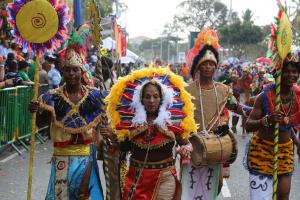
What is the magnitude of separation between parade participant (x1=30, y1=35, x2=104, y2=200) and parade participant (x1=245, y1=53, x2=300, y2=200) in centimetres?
A: 160

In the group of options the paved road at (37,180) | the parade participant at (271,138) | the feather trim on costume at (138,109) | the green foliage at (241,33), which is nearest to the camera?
the feather trim on costume at (138,109)

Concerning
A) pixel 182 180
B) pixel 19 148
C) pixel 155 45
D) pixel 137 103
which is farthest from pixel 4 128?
pixel 155 45

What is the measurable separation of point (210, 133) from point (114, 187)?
1.23 meters

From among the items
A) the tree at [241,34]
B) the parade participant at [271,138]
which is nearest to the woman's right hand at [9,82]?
the parade participant at [271,138]

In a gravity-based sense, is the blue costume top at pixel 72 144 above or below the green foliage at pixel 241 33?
below

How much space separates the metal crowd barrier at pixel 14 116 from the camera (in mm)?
9641

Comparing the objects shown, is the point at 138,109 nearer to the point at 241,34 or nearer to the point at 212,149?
the point at 212,149

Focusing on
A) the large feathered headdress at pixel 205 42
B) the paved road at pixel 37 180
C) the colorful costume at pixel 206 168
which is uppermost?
the large feathered headdress at pixel 205 42

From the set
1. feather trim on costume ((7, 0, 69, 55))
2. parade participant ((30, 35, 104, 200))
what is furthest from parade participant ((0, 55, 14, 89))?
parade participant ((30, 35, 104, 200))

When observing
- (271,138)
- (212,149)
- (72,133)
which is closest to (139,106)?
(72,133)

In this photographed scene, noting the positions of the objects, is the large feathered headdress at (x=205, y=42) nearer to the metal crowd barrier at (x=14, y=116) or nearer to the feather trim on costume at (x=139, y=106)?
the feather trim on costume at (x=139, y=106)

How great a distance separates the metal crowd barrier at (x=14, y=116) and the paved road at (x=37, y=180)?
392 mm

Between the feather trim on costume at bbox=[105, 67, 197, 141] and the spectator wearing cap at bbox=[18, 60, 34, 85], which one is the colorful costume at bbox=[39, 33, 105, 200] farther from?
the spectator wearing cap at bbox=[18, 60, 34, 85]

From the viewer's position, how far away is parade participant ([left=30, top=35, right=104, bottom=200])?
5078mm
